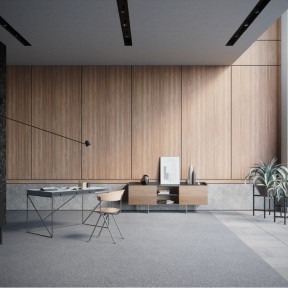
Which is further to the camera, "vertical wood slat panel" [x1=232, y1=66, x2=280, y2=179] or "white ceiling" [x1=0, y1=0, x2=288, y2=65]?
"vertical wood slat panel" [x1=232, y1=66, x2=280, y2=179]

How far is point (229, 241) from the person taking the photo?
16.7ft

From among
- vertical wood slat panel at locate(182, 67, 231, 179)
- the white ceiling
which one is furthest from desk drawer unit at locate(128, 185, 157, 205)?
the white ceiling

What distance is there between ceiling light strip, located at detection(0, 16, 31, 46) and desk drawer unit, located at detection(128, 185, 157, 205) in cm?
340

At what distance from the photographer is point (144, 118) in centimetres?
789

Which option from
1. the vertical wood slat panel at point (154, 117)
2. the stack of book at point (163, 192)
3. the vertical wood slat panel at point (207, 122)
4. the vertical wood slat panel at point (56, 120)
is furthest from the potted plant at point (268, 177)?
the vertical wood slat panel at point (56, 120)

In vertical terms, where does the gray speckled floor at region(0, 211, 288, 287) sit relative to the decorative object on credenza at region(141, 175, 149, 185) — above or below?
below

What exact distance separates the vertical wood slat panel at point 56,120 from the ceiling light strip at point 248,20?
11.4ft

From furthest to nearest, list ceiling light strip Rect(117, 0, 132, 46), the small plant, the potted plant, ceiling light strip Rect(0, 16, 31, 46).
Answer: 1. the potted plant
2. the small plant
3. ceiling light strip Rect(0, 16, 31, 46)
4. ceiling light strip Rect(117, 0, 132, 46)

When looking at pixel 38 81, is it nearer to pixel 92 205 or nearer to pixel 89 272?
pixel 92 205

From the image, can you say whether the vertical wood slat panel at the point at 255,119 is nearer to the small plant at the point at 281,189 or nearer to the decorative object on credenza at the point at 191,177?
the decorative object on credenza at the point at 191,177

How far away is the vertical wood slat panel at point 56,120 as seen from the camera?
787cm

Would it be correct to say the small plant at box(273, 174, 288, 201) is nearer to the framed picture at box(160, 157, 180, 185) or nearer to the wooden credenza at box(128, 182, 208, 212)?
the wooden credenza at box(128, 182, 208, 212)

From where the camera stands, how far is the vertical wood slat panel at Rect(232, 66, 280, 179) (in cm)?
785

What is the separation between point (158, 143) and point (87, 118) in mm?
1672
